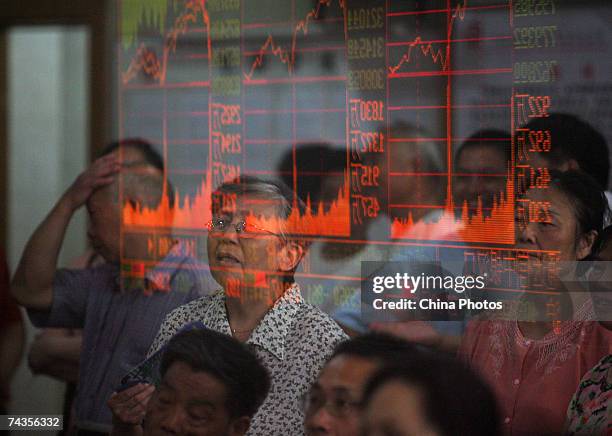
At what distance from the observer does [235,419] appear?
66.1 inches

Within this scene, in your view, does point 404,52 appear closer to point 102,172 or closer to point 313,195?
point 313,195

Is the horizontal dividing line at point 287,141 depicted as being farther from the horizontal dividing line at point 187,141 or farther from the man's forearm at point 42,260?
the man's forearm at point 42,260

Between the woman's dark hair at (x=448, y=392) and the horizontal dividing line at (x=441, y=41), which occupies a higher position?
the horizontal dividing line at (x=441, y=41)

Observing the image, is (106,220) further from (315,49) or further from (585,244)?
(585,244)

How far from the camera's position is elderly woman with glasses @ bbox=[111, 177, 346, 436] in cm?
165

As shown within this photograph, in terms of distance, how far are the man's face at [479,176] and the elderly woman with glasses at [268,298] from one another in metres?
0.31

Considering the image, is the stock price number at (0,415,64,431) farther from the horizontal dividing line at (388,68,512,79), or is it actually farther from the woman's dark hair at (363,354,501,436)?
the horizontal dividing line at (388,68,512,79)

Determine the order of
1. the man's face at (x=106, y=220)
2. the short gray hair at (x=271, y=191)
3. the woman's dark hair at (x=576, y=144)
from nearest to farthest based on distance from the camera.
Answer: the woman's dark hair at (x=576, y=144)
the short gray hair at (x=271, y=191)
the man's face at (x=106, y=220)

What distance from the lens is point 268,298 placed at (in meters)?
1.69

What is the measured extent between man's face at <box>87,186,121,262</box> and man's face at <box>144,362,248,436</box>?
1.06 feet

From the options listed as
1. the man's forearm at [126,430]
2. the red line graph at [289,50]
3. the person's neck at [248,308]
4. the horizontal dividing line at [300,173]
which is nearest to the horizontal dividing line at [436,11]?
the red line graph at [289,50]

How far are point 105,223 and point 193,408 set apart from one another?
1.50ft

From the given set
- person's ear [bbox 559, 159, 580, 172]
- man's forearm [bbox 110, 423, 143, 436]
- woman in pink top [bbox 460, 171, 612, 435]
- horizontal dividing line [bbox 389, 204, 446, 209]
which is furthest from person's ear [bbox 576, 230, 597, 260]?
man's forearm [bbox 110, 423, 143, 436]

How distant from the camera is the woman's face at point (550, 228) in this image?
4.88 feet
